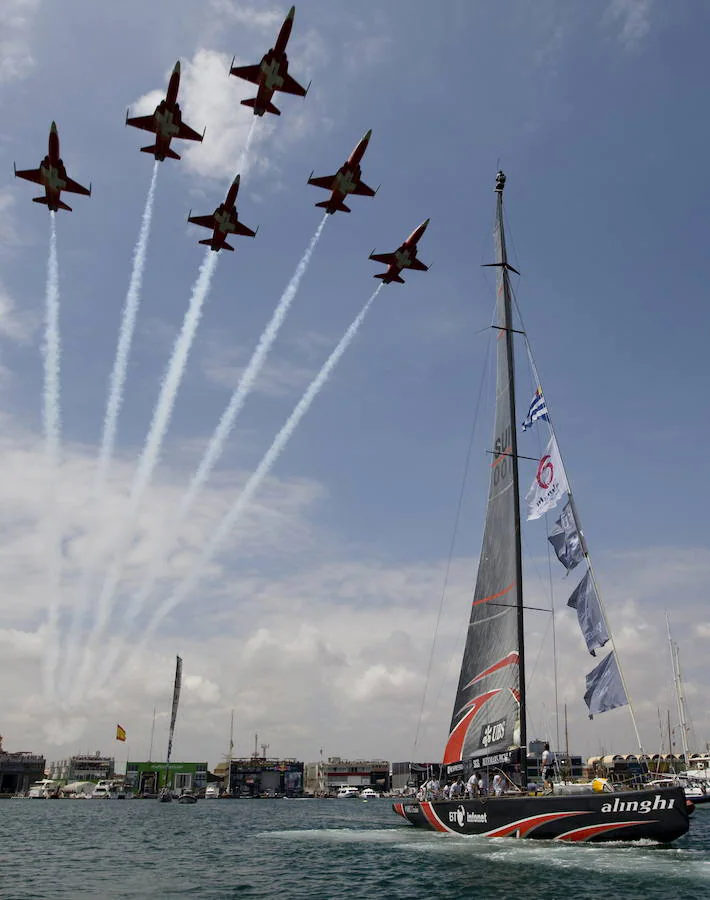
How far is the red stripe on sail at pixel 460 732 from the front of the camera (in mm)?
40594

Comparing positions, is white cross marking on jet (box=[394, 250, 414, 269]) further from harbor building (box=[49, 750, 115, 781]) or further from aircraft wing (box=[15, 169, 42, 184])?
harbor building (box=[49, 750, 115, 781])

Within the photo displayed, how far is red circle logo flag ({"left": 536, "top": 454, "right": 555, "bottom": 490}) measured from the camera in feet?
132

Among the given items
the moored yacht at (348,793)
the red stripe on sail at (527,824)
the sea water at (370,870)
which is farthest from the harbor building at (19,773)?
the red stripe on sail at (527,824)

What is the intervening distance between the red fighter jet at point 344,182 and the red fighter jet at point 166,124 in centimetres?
869

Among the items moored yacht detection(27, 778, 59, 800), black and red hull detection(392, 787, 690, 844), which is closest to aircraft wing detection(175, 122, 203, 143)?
black and red hull detection(392, 787, 690, 844)

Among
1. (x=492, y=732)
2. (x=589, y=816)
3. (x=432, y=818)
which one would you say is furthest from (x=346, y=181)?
(x=432, y=818)

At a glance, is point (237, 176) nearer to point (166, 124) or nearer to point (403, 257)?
point (166, 124)

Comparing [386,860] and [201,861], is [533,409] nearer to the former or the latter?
[386,860]

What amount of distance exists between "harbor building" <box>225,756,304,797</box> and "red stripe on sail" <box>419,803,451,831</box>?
146304mm

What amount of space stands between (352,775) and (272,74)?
188 metres

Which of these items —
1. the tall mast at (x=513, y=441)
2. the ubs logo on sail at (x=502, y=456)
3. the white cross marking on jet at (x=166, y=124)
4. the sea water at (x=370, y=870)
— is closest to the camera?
the sea water at (x=370, y=870)

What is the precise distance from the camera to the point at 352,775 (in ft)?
645

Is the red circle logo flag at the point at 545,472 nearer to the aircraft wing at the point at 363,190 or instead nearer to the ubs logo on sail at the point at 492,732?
the ubs logo on sail at the point at 492,732

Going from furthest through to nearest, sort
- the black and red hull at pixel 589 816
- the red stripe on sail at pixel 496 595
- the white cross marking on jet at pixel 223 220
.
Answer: the white cross marking on jet at pixel 223 220
the red stripe on sail at pixel 496 595
the black and red hull at pixel 589 816
